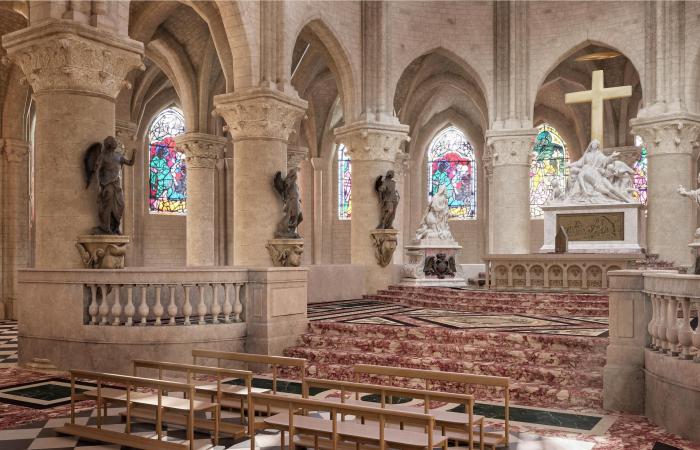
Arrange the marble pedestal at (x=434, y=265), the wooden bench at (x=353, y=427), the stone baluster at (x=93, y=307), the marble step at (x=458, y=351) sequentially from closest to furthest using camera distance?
the wooden bench at (x=353, y=427), the marble step at (x=458, y=351), the stone baluster at (x=93, y=307), the marble pedestal at (x=434, y=265)

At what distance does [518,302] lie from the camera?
12.6 m

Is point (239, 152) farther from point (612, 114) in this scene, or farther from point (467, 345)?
point (612, 114)

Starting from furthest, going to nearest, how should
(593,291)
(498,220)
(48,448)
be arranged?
(498,220), (593,291), (48,448)

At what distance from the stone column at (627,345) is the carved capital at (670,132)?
11953 mm

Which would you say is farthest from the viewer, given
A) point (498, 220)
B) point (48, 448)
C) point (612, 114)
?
point (612, 114)

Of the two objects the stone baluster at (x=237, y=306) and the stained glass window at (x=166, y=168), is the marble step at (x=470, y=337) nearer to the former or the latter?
the stone baluster at (x=237, y=306)

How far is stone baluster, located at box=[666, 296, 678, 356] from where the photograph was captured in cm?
585

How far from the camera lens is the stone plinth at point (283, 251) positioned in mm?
13992

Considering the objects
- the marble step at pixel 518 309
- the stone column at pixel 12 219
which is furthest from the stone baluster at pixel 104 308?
the stone column at pixel 12 219

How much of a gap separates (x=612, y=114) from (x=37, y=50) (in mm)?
19579

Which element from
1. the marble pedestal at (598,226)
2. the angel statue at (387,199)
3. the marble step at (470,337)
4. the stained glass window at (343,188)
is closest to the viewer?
the marble step at (470,337)

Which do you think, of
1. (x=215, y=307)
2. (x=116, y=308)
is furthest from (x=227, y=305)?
(x=116, y=308)

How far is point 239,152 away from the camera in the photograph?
47.0 ft

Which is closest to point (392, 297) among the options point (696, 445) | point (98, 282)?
point (98, 282)
